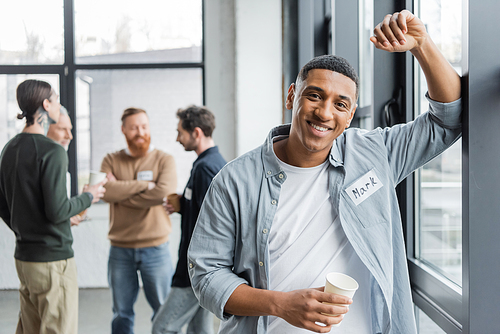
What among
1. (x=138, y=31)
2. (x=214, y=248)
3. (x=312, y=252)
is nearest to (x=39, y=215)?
(x=214, y=248)

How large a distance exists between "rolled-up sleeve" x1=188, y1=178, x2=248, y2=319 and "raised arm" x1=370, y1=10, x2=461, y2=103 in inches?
23.2

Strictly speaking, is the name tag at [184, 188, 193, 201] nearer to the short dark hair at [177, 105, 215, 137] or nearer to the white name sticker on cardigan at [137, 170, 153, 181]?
the short dark hair at [177, 105, 215, 137]

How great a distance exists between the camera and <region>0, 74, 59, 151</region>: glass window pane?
14.7 ft

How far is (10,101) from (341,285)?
468 centimetres

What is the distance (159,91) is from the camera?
14.9 ft

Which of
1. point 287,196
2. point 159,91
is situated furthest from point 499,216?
point 159,91

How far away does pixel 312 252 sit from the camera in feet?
3.72

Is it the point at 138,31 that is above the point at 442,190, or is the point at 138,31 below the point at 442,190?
above

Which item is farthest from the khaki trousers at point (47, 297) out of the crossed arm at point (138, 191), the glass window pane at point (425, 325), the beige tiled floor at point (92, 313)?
the glass window pane at point (425, 325)

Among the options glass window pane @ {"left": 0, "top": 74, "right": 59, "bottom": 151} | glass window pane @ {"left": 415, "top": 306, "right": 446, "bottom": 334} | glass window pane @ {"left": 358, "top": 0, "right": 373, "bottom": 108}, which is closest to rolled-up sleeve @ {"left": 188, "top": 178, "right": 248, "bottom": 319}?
glass window pane @ {"left": 415, "top": 306, "right": 446, "bottom": 334}

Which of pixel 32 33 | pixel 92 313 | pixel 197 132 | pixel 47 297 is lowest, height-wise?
pixel 92 313

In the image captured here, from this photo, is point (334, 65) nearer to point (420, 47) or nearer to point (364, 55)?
point (420, 47)

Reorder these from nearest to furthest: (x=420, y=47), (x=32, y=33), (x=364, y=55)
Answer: (x=420, y=47)
(x=364, y=55)
(x=32, y=33)

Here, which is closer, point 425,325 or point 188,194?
point 425,325
